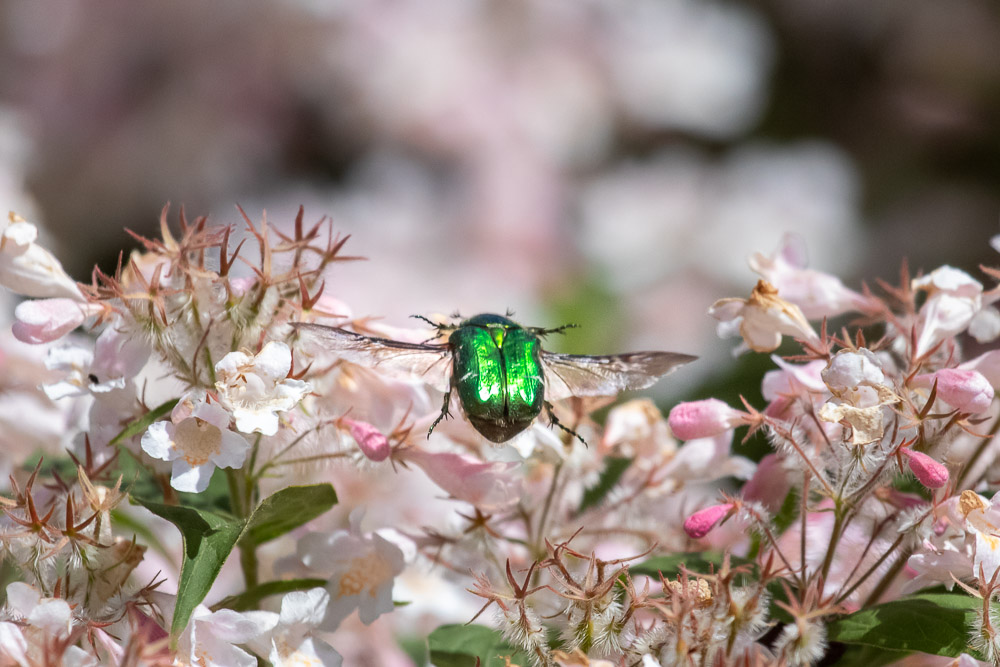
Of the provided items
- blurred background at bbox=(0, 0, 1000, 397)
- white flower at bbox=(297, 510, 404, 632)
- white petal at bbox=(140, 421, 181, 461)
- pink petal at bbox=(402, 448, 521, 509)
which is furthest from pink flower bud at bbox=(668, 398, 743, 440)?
blurred background at bbox=(0, 0, 1000, 397)

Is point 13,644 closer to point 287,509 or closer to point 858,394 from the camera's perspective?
point 287,509

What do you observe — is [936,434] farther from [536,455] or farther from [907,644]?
[536,455]

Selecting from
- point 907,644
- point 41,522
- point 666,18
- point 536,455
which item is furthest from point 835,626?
point 666,18

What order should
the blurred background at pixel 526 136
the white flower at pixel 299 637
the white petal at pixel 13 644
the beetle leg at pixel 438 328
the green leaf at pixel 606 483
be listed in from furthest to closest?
the blurred background at pixel 526 136, the green leaf at pixel 606 483, the beetle leg at pixel 438 328, the white flower at pixel 299 637, the white petal at pixel 13 644

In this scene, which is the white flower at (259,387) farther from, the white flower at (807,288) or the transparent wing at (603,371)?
the white flower at (807,288)

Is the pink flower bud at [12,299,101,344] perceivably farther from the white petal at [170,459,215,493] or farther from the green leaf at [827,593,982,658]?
the green leaf at [827,593,982,658]

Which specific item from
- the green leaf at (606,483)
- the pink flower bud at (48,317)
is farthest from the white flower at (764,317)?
the pink flower bud at (48,317)
